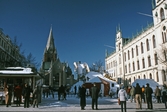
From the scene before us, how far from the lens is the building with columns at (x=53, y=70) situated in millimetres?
60156

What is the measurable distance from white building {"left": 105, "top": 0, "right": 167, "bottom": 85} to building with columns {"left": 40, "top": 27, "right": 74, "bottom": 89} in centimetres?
1811

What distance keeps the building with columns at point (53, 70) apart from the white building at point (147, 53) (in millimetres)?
18108

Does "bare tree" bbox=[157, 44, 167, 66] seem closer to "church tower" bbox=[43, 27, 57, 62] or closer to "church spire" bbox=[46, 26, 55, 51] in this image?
"church tower" bbox=[43, 27, 57, 62]

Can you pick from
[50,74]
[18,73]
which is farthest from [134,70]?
[18,73]

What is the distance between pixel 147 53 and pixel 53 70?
35.2 m

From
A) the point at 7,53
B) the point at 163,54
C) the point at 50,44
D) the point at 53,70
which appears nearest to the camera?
the point at 163,54

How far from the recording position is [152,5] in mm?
39000

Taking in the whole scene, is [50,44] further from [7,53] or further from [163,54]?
[163,54]

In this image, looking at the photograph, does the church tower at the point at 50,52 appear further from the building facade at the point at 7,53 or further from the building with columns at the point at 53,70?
the building facade at the point at 7,53

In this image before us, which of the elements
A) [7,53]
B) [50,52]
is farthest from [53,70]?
[7,53]

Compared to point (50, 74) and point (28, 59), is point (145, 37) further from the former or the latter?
point (50, 74)

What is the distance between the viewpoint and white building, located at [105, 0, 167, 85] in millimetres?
34031

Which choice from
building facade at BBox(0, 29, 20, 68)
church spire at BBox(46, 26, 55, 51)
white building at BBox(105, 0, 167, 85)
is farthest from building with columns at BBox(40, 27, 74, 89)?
white building at BBox(105, 0, 167, 85)

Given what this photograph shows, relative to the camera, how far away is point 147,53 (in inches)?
1596
